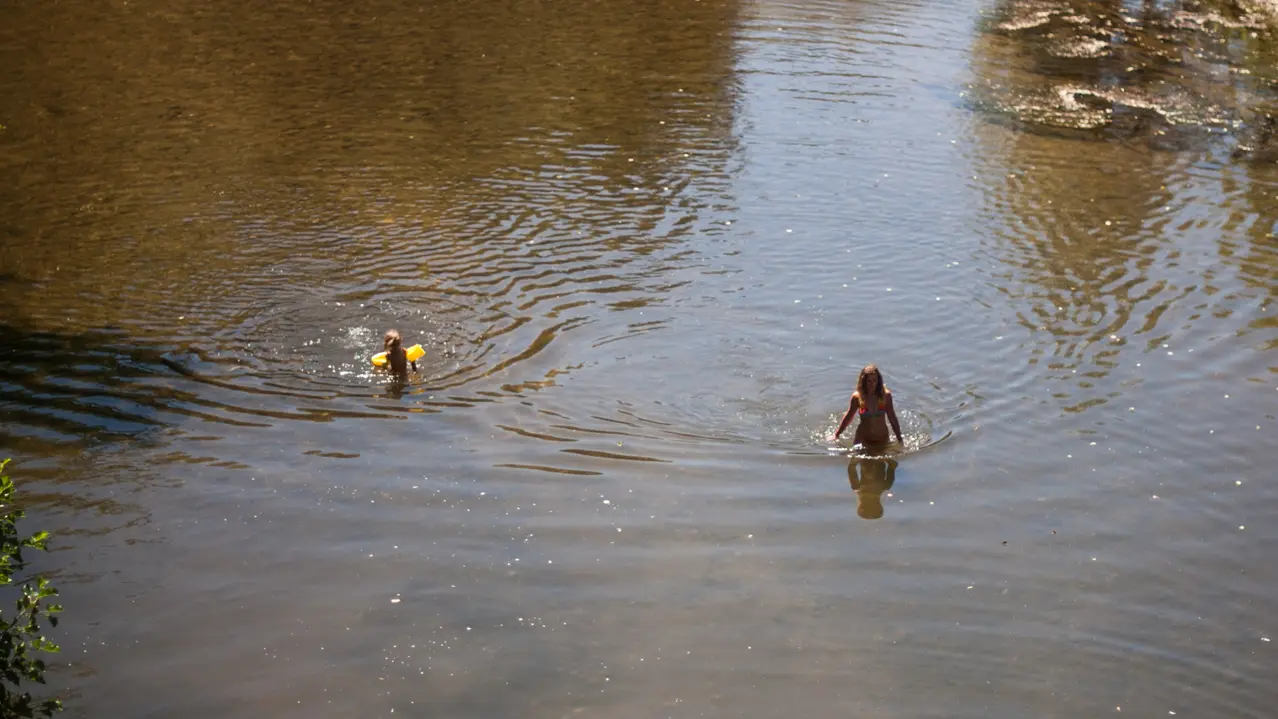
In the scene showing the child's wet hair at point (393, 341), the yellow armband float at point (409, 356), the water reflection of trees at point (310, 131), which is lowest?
the yellow armband float at point (409, 356)

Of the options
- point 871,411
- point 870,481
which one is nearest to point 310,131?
point 871,411

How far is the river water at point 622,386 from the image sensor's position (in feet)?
27.9

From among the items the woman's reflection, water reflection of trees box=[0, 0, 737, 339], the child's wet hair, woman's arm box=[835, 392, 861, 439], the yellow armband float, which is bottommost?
the woman's reflection

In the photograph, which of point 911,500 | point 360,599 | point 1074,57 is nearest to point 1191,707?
point 911,500

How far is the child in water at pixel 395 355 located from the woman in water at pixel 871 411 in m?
4.04

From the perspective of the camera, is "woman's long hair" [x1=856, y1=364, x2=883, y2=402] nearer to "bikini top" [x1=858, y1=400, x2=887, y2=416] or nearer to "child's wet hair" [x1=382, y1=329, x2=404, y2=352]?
"bikini top" [x1=858, y1=400, x2=887, y2=416]

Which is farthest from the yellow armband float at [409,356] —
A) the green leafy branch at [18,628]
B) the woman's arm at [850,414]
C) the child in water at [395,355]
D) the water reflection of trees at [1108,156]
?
the water reflection of trees at [1108,156]

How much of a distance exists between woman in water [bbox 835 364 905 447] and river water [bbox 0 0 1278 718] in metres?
0.27

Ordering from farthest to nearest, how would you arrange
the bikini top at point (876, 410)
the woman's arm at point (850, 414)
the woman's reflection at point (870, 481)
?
the woman's arm at point (850, 414) → the bikini top at point (876, 410) → the woman's reflection at point (870, 481)

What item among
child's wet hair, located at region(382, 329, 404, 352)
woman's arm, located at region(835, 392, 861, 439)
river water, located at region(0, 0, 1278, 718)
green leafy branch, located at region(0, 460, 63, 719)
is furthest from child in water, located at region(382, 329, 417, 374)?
green leafy branch, located at region(0, 460, 63, 719)

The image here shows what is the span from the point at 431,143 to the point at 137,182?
4.21m

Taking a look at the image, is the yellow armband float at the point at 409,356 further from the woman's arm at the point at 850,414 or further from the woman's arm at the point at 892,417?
the woman's arm at the point at 892,417

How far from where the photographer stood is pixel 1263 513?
34.3 feet

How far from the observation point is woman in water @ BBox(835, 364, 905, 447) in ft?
35.9
